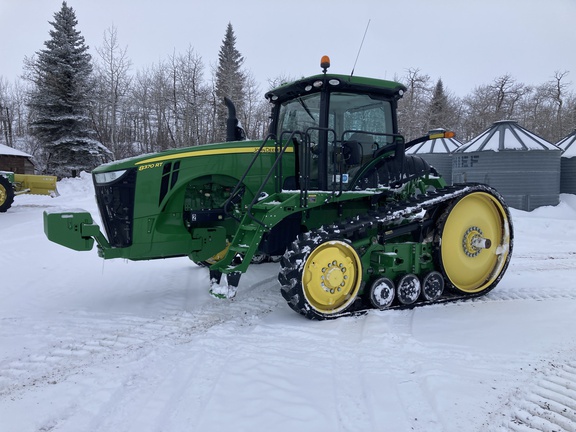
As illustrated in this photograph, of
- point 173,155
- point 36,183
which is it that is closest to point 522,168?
point 173,155

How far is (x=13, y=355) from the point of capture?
3834 mm

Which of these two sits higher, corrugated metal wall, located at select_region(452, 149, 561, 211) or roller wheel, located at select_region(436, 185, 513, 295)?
corrugated metal wall, located at select_region(452, 149, 561, 211)

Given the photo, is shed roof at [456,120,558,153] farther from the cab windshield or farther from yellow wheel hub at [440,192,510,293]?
the cab windshield

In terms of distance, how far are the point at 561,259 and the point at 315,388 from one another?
23.7 ft

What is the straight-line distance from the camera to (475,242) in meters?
5.60

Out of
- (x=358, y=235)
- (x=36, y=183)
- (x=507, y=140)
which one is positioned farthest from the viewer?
(x=36, y=183)

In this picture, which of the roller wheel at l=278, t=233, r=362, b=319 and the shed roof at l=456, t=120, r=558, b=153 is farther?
the shed roof at l=456, t=120, r=558, b=153

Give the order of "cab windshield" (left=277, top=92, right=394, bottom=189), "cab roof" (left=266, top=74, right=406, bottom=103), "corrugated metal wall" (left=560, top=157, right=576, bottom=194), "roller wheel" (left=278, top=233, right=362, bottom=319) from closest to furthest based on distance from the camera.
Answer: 1. "roller wheel" (left=278, top=233, right=362, bottom=319)
2. "cab roof" (left=266, top=74, right=406, bottom=103)
3. "cab windshield" (left=277, top=92, right=394, bottom=189)
4. "corrugated metal wall" (left=560, top=157, right=576, bottom=194)

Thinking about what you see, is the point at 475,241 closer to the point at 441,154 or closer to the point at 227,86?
the point at 441,154

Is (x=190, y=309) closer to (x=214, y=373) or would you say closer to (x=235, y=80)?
(x=214, y=373)

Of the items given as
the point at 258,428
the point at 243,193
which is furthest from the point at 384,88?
the point at 258,428

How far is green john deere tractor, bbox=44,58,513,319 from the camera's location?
4.73 m

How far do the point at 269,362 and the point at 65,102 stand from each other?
2737cm

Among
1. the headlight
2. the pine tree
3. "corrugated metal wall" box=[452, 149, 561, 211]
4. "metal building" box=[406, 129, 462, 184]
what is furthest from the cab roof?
the pine tree
